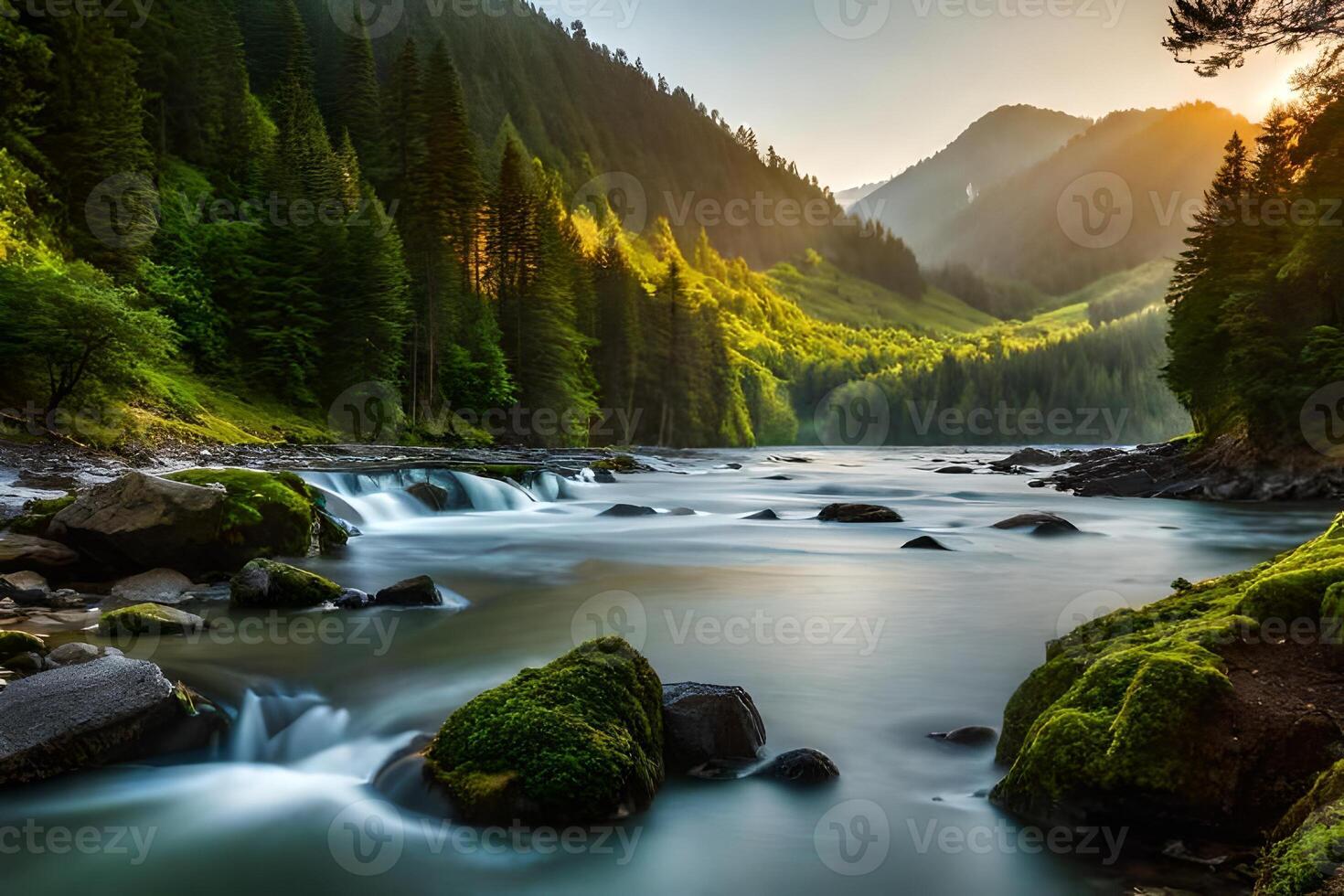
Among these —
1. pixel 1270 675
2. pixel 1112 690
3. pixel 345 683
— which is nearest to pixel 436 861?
pixel 345 683

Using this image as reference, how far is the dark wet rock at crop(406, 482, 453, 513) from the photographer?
22992 millimetres

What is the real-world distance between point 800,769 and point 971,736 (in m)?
1.82

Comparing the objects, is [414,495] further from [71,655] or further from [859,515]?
[71,655]

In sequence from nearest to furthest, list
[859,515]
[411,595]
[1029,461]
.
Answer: [411,595] < [859,515] < [1029,461]

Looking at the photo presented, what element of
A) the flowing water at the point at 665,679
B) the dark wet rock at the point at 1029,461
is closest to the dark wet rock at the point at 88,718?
the flowing water at the point at 665,679

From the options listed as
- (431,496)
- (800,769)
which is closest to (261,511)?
(431,496)

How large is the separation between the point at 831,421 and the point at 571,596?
550ft

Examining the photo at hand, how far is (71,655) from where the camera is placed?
737 centimetres

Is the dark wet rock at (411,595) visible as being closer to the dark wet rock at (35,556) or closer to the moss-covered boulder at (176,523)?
the moss-covered boulder at (176,523)

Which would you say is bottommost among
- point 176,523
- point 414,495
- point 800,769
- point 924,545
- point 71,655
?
point 924,545

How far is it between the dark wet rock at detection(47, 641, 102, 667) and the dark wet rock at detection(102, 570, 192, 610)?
3.12 metres

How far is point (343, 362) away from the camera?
4494 cm

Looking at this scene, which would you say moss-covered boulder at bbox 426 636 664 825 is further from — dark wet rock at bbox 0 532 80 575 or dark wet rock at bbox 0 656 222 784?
dark wet rock at bbox 0 532 80 575

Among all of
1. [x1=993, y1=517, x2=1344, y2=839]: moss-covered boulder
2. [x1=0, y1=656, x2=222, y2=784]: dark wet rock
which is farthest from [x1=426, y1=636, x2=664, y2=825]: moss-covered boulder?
[x1=993, y1=517, x2=1344, y2=839]: moss-covered boulder
